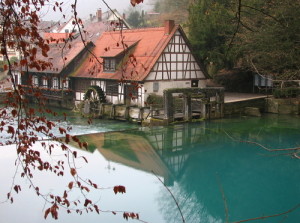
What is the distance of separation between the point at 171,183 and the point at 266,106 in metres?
13.2

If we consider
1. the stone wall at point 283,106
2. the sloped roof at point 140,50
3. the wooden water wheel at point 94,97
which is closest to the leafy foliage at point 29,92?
the sloped roof at point 140,50

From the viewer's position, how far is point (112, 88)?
2342 centimetres

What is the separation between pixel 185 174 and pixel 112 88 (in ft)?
38.9

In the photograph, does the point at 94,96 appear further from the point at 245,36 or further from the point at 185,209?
the point at 185,209

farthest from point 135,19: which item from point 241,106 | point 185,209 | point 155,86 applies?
point 185,209

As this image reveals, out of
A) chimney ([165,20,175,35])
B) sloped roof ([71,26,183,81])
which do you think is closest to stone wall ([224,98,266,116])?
sloped roof ([71,26,183,81])

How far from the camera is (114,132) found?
1812cm

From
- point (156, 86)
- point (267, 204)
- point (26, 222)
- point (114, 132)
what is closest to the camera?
point (26, 222)

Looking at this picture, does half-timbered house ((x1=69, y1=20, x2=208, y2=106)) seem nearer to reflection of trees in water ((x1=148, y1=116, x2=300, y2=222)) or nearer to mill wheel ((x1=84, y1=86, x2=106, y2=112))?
mill wheel ((x1=84, y1=86, x2=106, y2=112))

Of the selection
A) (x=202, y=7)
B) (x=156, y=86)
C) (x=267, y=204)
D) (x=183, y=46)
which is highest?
(x=202, y=7)

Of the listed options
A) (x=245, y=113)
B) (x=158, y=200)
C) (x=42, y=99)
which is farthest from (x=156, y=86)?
(x=42, y=99)

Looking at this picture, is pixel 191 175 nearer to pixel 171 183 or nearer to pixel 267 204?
pixel 171 183

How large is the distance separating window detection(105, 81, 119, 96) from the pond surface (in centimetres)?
→ 396

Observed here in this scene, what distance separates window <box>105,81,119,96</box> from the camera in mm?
23156
